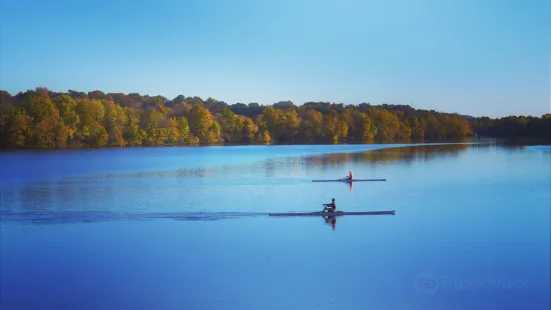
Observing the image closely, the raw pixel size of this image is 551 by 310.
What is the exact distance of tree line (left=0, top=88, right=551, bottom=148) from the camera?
8438 cm

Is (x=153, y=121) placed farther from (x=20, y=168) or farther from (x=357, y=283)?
(x=357, y=283)

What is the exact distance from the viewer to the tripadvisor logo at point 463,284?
476 inches

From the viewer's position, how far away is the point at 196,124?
120 metres

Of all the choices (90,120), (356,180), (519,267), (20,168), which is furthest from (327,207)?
(90,120)

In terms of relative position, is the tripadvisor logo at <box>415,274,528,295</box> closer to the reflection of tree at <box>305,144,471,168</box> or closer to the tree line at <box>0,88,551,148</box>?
the reflection of tree at <box>305,144,471,168</box>

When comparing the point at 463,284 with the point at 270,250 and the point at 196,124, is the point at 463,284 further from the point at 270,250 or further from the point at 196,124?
the point at 196,124

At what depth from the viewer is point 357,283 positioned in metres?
12.5

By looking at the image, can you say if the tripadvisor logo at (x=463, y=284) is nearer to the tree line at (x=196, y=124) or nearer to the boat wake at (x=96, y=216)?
the boat wake at (x=96, y=216)

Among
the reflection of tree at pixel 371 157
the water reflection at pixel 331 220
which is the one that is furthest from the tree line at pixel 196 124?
the water reflection at pixel 331 220

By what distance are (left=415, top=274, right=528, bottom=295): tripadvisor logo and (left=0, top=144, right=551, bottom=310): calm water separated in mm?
39

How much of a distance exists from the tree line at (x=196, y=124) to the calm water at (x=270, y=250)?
195ft

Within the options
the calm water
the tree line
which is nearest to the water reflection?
the calm water

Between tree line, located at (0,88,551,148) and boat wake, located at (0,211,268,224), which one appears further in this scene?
tree line, located at (0,88,551,148)

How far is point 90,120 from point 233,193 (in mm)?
70015
